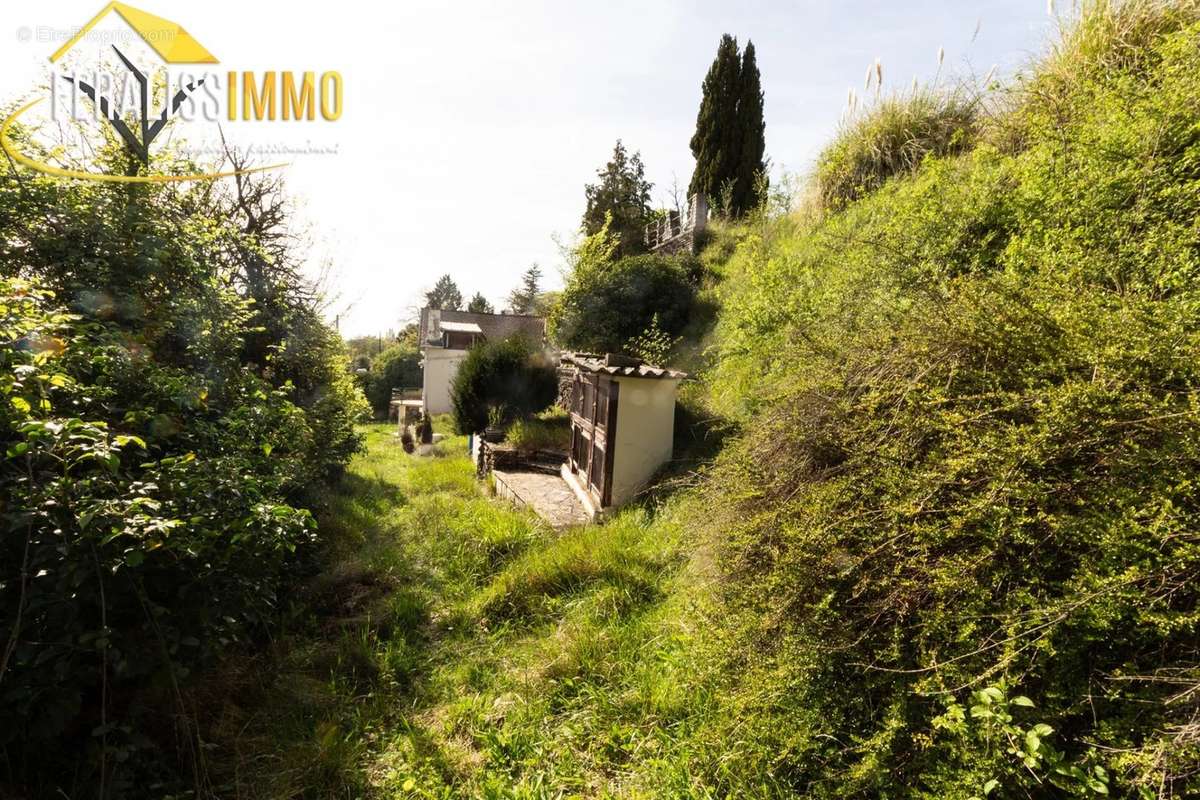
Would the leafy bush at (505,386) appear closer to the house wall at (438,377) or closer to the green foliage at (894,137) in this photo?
the green foliage at (894,137)

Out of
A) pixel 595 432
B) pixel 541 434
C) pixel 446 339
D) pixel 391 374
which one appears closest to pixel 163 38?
pixel 595 432

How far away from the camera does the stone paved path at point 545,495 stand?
6199 mm

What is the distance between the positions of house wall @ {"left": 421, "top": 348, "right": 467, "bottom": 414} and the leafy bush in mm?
9679

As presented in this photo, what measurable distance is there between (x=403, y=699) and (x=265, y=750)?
816 millimetres

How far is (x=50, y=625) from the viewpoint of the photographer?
2.06m

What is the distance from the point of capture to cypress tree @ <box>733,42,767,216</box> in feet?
50.7

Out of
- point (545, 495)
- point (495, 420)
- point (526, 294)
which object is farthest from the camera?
point (526, 294)

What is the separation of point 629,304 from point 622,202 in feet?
42.1

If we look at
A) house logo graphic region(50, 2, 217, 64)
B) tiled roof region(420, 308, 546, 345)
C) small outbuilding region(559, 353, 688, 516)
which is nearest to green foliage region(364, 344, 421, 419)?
tiled roof region(420, 308, 546, 345)

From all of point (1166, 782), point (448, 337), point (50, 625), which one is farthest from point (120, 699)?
point (448, 337)

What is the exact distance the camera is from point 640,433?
604 cm

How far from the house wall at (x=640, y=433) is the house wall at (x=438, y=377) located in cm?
1716

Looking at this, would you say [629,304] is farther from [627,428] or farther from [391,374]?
[391,374]

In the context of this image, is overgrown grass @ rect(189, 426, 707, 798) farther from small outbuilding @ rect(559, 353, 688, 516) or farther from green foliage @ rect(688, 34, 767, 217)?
green foliage @ rect(688, 34, 767, 217)
